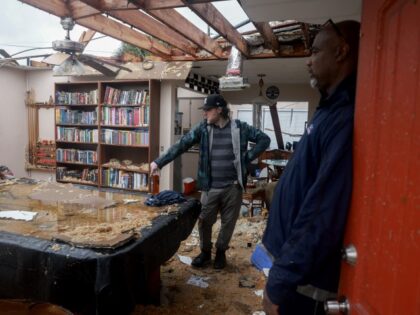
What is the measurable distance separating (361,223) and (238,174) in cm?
201

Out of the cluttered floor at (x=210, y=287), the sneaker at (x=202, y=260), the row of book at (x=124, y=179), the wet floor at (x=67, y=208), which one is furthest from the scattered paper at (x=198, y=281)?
the row of book at (x=124, y=179)

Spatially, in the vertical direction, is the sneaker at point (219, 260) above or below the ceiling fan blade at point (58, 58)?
below

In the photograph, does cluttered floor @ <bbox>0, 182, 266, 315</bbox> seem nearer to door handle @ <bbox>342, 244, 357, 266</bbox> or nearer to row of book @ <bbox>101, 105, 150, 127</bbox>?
door handle @ <bbox>342, 244, 357, 266</bbox>

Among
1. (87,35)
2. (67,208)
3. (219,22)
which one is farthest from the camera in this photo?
(87,35)

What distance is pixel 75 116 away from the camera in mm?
4840

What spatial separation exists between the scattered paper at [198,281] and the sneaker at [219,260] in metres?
0.20

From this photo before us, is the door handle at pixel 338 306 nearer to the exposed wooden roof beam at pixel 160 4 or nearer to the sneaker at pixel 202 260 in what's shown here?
the exposed wooden roof beam at pixel 160 4

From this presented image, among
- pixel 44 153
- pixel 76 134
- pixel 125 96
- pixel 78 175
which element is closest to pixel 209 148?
pixel 125 96

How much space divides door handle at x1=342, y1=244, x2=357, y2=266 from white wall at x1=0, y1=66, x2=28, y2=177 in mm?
5853

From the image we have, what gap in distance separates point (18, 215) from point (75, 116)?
10.6ft

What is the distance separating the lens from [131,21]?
8.52 feet

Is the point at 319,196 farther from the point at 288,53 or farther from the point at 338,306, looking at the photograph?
the point at 288,53

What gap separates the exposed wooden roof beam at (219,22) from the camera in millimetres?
2312

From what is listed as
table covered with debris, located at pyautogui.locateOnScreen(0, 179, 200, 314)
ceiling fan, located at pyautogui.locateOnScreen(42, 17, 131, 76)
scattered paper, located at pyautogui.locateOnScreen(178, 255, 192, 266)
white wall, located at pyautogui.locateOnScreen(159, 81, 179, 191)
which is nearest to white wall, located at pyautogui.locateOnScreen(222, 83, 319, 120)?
white wall, located at pyautogui.locateOnScreen(159, 81, 179, 191)
